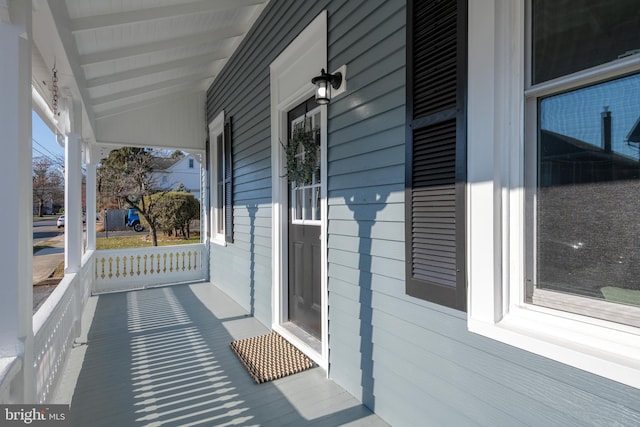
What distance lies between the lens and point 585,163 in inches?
47.8

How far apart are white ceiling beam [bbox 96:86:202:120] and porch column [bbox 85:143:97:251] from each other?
59 centimetres

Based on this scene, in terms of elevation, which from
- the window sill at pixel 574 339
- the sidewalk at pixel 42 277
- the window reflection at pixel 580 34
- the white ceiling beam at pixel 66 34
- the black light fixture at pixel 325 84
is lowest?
the sidewalk at pixel 42 277

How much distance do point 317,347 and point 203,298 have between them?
9.15 ft

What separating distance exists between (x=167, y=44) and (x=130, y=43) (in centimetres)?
39

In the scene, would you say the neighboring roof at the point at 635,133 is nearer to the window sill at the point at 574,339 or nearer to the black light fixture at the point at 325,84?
the window sill at the point at 574,339

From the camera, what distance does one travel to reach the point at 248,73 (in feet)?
13.9

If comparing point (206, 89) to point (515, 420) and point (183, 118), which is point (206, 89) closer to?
point (183, 118)

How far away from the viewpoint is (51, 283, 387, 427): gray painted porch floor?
2133mm

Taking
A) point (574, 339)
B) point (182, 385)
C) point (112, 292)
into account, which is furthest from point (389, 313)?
point (112, 292)

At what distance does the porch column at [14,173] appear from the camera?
1355mm

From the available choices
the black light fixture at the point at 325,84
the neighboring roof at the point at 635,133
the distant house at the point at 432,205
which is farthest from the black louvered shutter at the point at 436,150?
the black light fixture at the point at 325,84

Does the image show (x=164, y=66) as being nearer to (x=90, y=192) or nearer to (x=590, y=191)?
(x=90, y=192)

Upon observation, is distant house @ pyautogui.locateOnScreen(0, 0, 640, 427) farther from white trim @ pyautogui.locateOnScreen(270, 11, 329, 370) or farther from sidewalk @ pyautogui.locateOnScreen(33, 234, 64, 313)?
sidewalk @ pyautogui.locateOnScreen(33, 234, 64, 313)

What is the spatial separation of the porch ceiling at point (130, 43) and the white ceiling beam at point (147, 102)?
3cm
